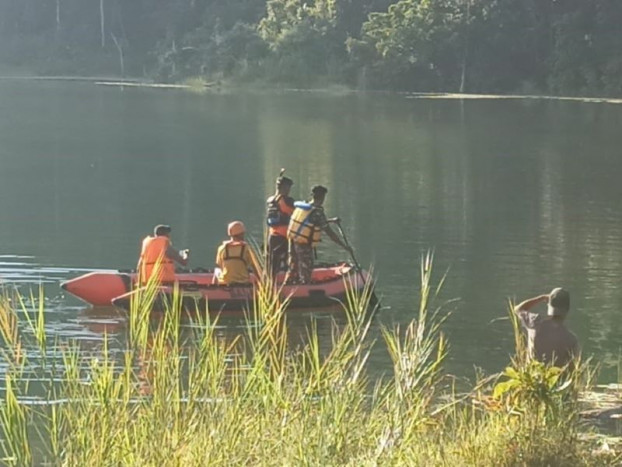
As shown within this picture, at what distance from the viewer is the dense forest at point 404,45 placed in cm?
6600

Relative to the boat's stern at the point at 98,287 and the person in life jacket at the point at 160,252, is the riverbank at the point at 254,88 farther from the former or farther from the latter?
the person in life jacket at the point at 160,252

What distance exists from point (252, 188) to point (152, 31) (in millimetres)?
60194

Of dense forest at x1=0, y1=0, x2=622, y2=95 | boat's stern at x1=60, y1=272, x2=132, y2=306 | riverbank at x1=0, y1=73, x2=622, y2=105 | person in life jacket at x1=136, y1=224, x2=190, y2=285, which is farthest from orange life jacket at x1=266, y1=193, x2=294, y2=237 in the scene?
dense forest at x1=0, y1=0, x2=622, y2=95

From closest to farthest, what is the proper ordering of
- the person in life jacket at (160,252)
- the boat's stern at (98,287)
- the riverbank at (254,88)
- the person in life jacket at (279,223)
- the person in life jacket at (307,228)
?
the person in life jacket at (160,252), the person in life jacket at (307,228), the boat's stern at (98,287), the person in life jacket at (279,223), the riverbank at (254,88)

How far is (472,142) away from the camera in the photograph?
40312 millimetres

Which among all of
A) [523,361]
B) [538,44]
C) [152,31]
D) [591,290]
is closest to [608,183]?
[591,290]

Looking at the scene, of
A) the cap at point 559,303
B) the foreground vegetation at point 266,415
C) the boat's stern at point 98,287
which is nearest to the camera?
the foreground vegetation at point 266,415

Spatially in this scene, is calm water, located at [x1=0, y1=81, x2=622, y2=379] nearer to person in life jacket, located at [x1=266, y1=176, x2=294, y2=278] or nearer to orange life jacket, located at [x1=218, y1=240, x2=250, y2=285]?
orange life jacket, located at [x1=218, y1=240, x2=250, y2=285]

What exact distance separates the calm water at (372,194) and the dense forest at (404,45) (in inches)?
494

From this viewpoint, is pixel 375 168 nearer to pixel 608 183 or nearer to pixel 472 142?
pixel 608 183

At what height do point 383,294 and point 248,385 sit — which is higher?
point 248,385

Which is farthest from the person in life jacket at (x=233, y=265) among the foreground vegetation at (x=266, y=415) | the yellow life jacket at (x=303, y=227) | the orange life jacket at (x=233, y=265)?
the foreground vegetation at (x=266, y=415)

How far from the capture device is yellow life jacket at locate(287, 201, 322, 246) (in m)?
14.7

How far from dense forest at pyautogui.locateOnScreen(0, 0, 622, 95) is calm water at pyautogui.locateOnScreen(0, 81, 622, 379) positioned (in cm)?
1254
